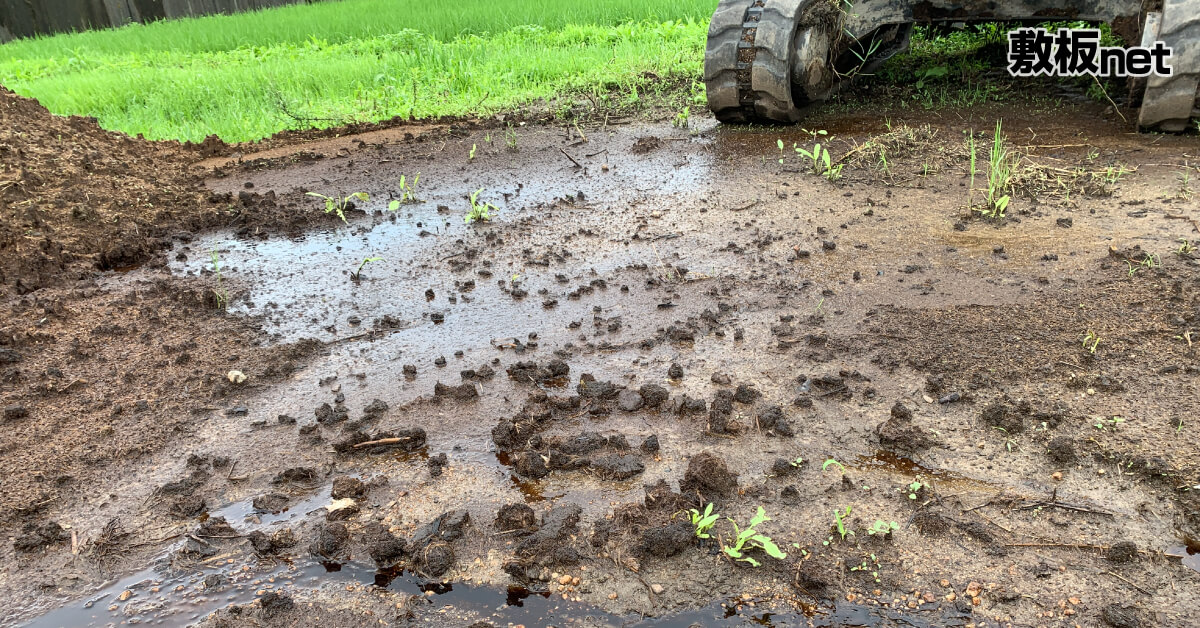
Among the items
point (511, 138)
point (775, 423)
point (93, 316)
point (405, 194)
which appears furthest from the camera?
point (511, 138)

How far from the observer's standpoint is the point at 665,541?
6.52 ft

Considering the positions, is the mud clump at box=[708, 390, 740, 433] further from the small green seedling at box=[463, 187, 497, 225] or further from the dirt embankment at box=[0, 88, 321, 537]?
the small green seedling at box=[463, 187, 497, 225]

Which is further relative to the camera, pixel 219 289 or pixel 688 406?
pixel 219 289

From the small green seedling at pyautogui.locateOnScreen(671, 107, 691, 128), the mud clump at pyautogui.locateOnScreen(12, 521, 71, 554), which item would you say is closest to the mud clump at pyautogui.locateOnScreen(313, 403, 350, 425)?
the mud clump at pyautogui.locateOnScreen(12, 521, 71, 554)

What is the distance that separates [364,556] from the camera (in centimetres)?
206

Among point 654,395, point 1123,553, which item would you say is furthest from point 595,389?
point 1123,553

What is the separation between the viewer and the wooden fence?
57.7 feet

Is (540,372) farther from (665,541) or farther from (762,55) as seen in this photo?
(762,55)

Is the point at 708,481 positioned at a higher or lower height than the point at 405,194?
lower

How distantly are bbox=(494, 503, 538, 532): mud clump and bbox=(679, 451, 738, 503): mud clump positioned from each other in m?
0.41

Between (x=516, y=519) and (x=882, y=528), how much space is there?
93cm

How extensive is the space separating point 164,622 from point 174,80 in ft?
27.6

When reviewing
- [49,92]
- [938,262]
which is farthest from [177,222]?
[49,92]

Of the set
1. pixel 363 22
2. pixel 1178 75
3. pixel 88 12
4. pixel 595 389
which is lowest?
pixel 595 389
